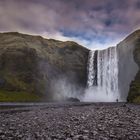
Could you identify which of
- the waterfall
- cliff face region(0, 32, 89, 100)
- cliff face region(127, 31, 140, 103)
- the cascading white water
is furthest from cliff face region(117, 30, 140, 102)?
cliff face region(0, 32, 89, 100)

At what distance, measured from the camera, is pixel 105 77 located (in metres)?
151

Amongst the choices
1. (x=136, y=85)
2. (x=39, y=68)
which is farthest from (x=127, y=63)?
(x=39, y=68)

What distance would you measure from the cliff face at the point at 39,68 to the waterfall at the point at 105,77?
10779 millimetres

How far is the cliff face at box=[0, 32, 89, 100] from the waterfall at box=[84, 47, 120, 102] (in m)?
10.8

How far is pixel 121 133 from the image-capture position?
65.2ft

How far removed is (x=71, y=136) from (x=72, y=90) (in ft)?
517

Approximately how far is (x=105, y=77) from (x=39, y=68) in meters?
51.0

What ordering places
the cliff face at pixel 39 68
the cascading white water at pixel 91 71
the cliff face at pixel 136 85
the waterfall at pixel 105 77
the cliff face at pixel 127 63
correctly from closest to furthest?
1. the cliff face at pixel 136 85
2. the cliff face at pixel 127 63
3. the waterfall at pixel 105 77
4. the cascading white water at pixel 91 71
5. the cliff face at pixel 39 68

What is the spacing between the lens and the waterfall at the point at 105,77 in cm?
14750

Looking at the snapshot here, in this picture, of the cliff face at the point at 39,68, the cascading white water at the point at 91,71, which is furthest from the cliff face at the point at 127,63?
the cliff face at the point at 39,68

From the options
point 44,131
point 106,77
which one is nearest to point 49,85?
point 106,77

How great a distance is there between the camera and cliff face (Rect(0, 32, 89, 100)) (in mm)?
172775

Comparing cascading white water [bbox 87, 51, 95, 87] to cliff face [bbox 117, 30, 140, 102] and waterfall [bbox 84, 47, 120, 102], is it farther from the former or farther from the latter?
cliff face [bbox 117, 30, 140, 102]

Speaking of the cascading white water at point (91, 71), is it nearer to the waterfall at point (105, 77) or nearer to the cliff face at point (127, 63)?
the waterfall at point (105, 77)
